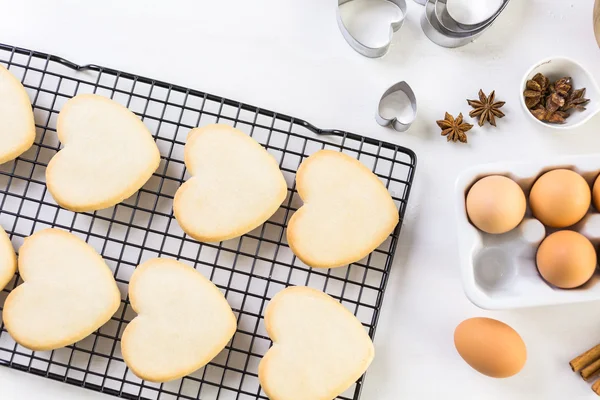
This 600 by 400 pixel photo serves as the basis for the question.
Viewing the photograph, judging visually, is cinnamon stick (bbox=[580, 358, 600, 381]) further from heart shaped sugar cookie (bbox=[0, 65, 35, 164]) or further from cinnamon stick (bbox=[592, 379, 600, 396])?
heart shaped sugar cookie (bbox=[0, 65, 35, 164])

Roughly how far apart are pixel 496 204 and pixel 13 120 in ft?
2.61

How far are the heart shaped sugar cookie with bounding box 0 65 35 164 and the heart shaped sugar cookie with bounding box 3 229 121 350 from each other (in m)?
0.15

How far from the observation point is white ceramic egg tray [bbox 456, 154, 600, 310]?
3.02 feet

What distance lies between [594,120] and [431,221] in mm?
356

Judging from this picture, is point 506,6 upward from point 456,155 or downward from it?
upward

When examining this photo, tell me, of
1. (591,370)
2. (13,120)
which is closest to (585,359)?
(591,370)

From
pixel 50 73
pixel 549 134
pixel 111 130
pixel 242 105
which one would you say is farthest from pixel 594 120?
pixel 50 73

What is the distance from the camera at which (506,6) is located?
1.12 m

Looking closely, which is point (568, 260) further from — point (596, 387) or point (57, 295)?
point (57, 295)

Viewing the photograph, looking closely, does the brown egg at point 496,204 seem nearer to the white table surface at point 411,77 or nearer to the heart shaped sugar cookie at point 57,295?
the white table surface at point 411,77

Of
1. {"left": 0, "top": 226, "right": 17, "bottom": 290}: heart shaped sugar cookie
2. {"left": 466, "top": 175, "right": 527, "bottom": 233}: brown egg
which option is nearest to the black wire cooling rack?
{"left": 0, "top": 226, "right": 17, "bottom": 290}: heart shaped sugar cookie

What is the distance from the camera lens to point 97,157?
101cm

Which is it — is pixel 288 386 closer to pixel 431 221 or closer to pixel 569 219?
pixel 431 221

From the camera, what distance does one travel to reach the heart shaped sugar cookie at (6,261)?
1.00m
